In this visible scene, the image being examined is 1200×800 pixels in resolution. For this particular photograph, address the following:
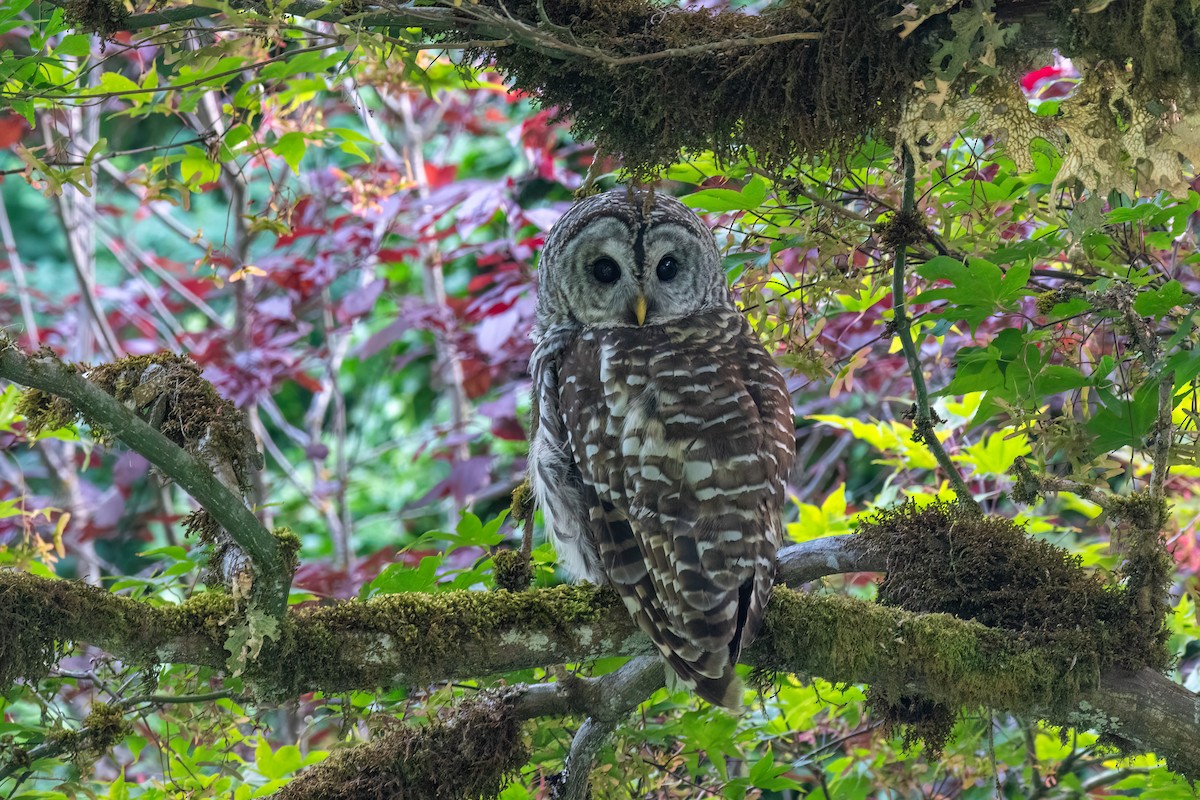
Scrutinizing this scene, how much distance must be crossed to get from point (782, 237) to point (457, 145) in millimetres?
7841

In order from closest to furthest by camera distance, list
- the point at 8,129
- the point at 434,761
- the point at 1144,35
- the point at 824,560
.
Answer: the point at 1144,35
the point at 434,761
the point at 824,560
the point at 8,129

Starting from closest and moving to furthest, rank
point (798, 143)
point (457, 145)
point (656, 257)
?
point (798, 143) < point (656, 257) < point (457, 145)

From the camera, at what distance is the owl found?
2646mm

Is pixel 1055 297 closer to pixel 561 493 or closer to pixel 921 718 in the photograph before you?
pixel 921 718

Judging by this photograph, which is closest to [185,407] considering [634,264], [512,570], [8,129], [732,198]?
[512,570]

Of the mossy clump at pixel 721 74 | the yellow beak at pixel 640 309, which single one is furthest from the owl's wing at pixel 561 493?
the mossy clump at pixel 721 74

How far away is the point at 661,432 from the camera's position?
9.44ft

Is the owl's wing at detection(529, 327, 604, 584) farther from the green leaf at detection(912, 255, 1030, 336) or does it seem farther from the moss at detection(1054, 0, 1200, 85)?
the moss at detection(1054, 0, 1200, 85)

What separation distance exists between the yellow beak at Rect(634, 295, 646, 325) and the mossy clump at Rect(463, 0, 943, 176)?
2.65ft

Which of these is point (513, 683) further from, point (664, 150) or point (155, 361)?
point (664, 150)

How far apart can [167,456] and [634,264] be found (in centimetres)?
174

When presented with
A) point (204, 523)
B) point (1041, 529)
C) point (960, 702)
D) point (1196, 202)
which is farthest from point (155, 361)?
point (1041, 529)

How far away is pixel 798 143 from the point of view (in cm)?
242

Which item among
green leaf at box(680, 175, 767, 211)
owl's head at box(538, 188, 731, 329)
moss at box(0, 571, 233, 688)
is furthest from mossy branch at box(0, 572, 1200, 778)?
owl's head at box(538, 188, 731, 329)
